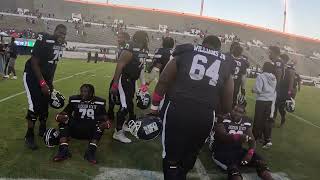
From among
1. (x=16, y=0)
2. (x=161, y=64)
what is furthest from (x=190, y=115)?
(x=16, y=0)

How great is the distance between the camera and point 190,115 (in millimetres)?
4129

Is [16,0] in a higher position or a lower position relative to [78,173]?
higher

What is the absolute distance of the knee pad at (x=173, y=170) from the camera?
4176 mm

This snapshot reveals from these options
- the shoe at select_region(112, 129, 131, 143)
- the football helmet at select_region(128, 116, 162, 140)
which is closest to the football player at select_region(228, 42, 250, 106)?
the shoe at select_region(112, 129, 131, 143)

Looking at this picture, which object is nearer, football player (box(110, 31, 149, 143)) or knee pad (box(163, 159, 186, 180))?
knee pad (box(163, 159, 186, 180))

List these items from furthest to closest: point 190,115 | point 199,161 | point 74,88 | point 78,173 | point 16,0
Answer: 1. point 16,0
2. point 74,88
3. point 199,161
4. point 78,173
5. point 190,115

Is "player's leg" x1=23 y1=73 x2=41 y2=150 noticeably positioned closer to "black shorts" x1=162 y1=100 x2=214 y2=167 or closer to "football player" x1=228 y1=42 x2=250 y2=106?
"black shorts" x1=162 y1=100 x2=214 y2=167

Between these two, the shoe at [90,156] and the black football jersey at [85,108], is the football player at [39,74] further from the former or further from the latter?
the shoe at [90,156]

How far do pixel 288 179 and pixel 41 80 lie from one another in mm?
4290

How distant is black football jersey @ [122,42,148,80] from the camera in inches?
288

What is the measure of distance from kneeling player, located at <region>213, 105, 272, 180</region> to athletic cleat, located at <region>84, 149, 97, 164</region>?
1.95m

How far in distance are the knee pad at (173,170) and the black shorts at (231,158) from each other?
241 centimetres

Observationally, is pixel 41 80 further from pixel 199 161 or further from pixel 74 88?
pixel 74 88

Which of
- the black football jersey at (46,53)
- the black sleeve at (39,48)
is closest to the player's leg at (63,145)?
the black football jersey at (46,53)
